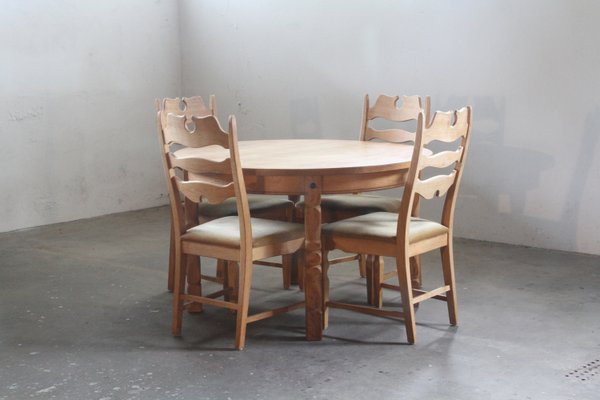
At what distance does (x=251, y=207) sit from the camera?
4.25 metres

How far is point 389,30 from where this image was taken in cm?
591

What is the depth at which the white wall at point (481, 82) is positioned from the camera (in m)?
5.15

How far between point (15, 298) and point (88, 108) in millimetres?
2584

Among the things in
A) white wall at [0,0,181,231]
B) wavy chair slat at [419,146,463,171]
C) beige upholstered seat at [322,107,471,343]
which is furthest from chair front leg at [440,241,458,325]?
white wall at [0,0,181,231]

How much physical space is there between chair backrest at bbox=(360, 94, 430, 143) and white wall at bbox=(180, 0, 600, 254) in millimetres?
862

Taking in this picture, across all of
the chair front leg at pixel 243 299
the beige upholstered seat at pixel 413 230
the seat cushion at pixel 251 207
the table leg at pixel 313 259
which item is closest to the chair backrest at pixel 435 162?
the beige upholstered seat at pixel 413 230

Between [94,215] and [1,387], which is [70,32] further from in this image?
[1,387]

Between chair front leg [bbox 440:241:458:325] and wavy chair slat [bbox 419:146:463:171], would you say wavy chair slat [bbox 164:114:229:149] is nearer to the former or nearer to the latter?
wavy chair slat [bbox 419:146:463:171]

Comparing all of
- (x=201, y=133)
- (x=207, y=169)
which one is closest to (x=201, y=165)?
(x=207, y=169)

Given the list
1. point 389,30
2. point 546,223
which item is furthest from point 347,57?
point 546,223

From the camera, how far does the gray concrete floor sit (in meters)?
3.12

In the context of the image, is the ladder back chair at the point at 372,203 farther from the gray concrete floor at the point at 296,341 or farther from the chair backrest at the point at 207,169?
the chair backrest at the point at 207,169

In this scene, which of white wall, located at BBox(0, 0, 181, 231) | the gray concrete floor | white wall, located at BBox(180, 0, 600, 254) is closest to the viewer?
the gray concrete floor

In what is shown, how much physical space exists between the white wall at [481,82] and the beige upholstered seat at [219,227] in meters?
2.28
